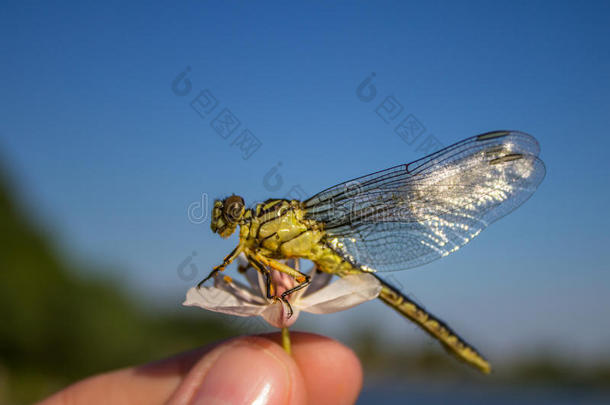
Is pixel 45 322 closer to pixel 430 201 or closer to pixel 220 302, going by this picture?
pixel 220 302

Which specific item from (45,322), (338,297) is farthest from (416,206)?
(45,322)

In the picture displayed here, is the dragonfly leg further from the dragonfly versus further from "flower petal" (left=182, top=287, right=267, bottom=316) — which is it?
the dragonfly

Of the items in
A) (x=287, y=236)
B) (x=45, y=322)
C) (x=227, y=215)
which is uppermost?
(x=45, y=322)

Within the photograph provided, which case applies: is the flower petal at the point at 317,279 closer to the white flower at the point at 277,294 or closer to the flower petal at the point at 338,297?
the white flower at the point at 277,294

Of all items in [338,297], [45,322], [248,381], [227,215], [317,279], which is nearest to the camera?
[248,381]

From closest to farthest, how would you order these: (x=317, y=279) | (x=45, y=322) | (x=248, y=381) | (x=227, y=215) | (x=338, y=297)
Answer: (x=248, y=381) → (x=338, y=297) → (x=227, y=215) → (x=317, y=279) → (x=45, y=322)

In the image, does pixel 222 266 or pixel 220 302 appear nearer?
pixel 220 302
